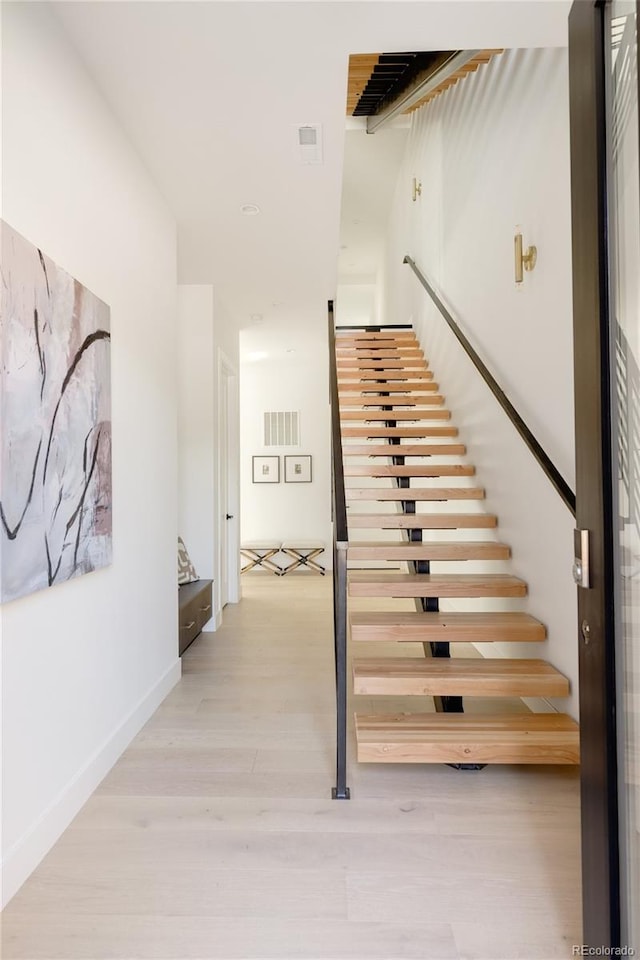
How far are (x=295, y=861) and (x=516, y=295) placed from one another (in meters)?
2.81

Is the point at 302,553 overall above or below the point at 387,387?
below

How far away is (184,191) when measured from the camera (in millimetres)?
3012

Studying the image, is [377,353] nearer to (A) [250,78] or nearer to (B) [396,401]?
(B) [396,401]

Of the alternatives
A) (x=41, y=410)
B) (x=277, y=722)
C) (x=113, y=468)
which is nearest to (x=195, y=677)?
(x=277, y=722)

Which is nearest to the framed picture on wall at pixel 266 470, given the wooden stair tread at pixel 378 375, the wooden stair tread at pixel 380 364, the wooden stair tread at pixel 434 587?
the wooden stair tread at pixel 380 364

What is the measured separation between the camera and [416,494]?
11.2 feet

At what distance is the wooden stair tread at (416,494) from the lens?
11.1ft

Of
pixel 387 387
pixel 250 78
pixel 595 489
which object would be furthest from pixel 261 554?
pixel 595 489

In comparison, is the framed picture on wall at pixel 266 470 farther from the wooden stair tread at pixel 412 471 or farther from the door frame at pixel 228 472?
the wooden stair tread at pixel 412 471

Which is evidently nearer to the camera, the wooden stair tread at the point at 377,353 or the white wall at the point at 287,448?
the wooden stair tread at the point at 377,353

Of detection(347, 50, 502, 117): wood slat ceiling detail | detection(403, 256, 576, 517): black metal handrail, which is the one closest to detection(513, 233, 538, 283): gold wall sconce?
detection(403, 256, 576, 517): black metal handrail

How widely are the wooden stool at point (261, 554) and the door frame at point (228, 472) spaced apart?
1683mm

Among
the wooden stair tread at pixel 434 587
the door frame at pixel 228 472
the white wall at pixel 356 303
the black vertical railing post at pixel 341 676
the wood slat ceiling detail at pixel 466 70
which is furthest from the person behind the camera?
the white wall at pixel 356 303

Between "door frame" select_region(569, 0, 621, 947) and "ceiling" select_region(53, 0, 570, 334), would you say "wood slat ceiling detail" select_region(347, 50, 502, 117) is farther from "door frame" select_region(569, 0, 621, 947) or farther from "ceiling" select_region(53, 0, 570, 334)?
"door frame" select_region(569, 0, 621, 947)
